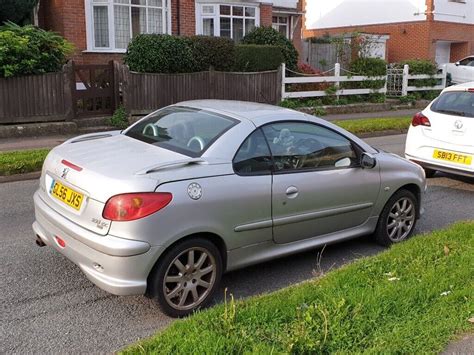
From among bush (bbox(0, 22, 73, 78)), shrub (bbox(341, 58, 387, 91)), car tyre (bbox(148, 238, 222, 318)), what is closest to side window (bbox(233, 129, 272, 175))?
car tyre (bbox(148, 238, 222, 318))

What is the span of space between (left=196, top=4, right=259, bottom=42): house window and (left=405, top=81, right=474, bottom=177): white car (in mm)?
12578

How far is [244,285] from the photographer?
475cm

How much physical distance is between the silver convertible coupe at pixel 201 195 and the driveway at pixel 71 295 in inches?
12.0

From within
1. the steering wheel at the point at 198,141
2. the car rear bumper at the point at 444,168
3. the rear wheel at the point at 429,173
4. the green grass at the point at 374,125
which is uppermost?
the steering wheel at the point at 198,141

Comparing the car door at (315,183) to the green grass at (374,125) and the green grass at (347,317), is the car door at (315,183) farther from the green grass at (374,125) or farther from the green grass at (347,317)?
the green grass at (374,125)

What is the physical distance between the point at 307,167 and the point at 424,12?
80.7 feet

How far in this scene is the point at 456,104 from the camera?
8344mm

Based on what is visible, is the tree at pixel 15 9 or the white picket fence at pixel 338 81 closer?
the tree at pixel 15 9

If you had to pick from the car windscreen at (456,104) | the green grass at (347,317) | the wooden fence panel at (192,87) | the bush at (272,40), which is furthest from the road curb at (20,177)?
the bush at (272,40)

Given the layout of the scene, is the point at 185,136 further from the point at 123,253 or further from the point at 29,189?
the point at 29,189

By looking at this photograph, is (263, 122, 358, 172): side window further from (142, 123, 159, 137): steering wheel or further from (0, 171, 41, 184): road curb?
(0, 171, 41, 184): road curb

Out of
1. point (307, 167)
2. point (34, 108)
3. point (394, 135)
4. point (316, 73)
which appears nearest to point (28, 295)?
point (307, 167)

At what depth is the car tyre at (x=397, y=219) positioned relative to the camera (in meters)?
5.66

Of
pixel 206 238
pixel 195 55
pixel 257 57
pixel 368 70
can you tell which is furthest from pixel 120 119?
pixel 368 70
